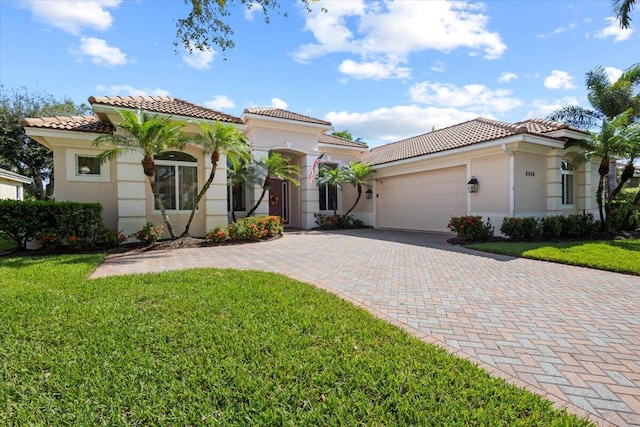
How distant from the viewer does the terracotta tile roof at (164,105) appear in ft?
38.1

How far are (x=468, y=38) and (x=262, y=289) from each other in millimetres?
10916

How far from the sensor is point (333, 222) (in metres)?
18.7

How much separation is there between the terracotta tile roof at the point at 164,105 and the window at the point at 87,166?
7.06 feet

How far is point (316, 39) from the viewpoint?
11.3 m

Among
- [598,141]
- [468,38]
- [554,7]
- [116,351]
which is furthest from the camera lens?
[598,141]

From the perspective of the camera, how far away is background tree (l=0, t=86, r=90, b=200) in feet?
80.3

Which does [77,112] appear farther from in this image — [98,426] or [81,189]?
[98,426]

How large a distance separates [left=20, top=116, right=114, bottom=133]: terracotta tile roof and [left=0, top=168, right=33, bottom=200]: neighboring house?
13.5 m

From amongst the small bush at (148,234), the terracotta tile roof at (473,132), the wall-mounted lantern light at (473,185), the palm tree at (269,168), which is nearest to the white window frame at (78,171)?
the small bush at (148,234)

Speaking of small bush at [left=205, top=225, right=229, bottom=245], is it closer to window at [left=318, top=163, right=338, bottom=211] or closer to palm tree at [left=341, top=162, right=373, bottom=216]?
palm tree at [left=341, top=162, right=373, bottom=216]

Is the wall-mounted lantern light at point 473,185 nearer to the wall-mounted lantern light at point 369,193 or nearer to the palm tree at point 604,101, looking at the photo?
the wall-mounted lantern light at point 369,193

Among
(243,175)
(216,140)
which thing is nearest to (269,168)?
(243,175)

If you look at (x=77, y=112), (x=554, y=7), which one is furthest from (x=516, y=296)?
(x=77, y=112)

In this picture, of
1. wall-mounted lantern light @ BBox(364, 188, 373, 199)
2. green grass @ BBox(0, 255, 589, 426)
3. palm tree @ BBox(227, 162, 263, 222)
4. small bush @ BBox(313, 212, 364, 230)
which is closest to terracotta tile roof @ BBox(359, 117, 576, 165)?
wall-mounted lantern light @ BBox(364, 188, 373, 199)
